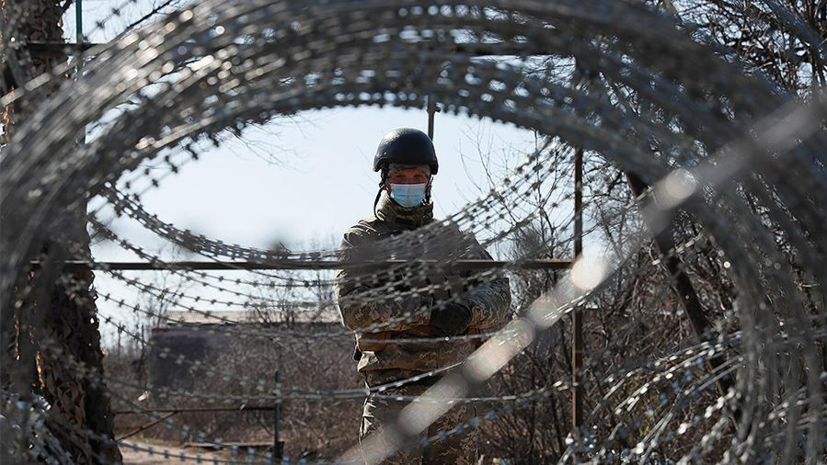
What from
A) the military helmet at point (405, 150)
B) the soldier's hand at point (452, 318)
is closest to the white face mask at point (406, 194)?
the military helmet at point (405, 150)

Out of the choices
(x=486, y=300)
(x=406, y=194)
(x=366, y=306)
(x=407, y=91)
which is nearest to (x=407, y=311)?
(x=366, y=306)

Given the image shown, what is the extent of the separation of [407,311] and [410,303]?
6 centimetres

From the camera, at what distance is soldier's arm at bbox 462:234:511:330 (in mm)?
5848

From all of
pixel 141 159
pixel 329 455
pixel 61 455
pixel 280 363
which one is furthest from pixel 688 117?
pixel 280 363

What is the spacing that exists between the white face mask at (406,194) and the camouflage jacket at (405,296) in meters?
0.04

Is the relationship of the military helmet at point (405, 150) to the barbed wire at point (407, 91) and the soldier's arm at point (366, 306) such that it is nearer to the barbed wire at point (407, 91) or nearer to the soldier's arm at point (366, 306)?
the soldier's arm at point (366, 306)

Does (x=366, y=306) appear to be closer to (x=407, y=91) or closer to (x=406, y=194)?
(x=406, y=194)

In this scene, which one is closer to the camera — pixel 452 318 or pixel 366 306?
pixel 366 306

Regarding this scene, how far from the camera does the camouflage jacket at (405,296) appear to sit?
5.63 metres

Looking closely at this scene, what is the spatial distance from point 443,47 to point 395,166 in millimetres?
2433

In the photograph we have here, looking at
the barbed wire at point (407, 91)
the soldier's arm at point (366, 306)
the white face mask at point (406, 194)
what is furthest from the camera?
the white face mask at point (406, 194)

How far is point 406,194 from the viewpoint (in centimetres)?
599

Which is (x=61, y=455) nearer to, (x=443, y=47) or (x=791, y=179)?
(x=443, y=47)

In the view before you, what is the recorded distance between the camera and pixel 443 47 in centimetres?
362
